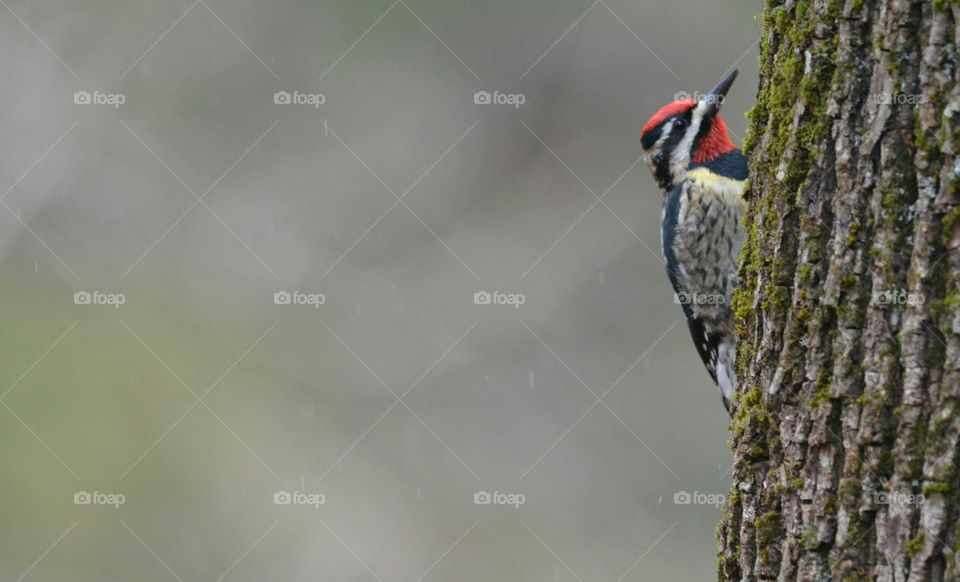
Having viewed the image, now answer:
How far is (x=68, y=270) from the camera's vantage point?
7.18 m

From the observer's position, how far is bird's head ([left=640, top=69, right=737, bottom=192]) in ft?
11.6

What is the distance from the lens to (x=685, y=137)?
361 cm

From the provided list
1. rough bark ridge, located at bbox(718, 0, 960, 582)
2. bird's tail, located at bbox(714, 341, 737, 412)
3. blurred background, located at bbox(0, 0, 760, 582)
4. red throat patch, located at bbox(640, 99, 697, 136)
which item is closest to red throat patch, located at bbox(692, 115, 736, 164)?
red throat patch, located at bbox(640, 99, 697, 136)

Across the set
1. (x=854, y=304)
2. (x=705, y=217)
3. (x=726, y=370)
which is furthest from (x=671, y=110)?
(x=854, y=304)

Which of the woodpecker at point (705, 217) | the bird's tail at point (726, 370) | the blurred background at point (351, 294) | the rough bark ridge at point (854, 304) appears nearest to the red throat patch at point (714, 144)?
the woodpecker at point (705, 217)

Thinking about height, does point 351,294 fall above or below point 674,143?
above

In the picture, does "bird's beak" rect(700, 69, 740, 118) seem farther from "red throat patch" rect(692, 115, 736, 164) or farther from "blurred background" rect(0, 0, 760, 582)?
"blurred background" rect(0, 0, 760, 582)

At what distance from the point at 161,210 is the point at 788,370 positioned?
6455 millimetres

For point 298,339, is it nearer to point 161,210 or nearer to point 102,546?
point 161,210

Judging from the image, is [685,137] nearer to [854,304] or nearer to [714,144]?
[714,144]

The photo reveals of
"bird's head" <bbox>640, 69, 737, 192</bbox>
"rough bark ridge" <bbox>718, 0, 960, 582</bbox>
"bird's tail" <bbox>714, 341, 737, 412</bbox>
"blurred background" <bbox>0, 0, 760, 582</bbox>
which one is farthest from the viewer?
"blurred background" <bbox>0, 0, 760, 582</bbox>

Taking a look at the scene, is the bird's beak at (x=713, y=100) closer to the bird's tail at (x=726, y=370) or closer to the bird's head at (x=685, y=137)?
the bird's head at (x=685, y=137)

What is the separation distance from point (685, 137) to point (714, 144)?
0.11 meters

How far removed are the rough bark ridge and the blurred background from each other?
5567 millimetres
